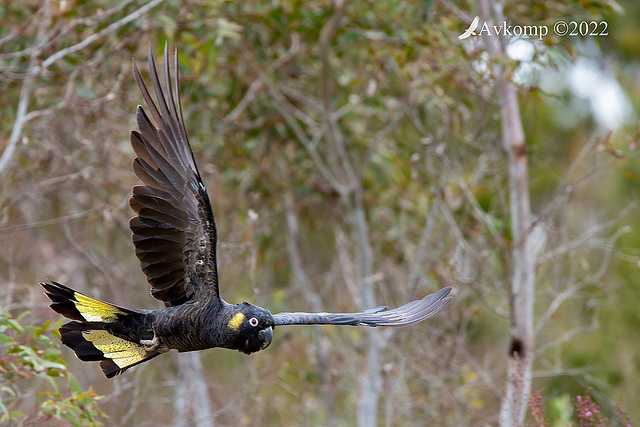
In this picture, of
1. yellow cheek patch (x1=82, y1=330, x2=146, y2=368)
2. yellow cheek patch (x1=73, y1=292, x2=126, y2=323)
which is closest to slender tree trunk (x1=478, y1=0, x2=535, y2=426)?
yellow cheek patch (x1=82, y1=330, x2=146, y2=368)

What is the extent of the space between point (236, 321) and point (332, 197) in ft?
14.5

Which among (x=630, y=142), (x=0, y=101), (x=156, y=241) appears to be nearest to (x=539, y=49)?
(x=630, y=142)

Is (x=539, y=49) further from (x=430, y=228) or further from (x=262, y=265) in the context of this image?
(x=262, y=265)

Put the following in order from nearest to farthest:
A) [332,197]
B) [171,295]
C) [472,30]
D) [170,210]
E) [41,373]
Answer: [41,373]
[170,210]
[171,295]
[472,30]
[332,197]

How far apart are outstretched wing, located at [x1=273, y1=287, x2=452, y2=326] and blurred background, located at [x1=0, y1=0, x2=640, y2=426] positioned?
43.1 inches

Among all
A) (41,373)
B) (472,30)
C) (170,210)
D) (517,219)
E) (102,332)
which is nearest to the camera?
(41,373)

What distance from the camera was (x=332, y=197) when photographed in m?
7.96

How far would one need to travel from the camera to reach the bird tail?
3896mm

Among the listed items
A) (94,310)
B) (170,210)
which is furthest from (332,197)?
(94,310)

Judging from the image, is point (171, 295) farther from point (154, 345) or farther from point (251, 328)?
point (251, 328)

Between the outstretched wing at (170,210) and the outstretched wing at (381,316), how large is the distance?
429 mm

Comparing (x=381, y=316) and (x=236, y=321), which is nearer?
(x=236, y=321)

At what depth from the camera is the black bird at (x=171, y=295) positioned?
3721mm

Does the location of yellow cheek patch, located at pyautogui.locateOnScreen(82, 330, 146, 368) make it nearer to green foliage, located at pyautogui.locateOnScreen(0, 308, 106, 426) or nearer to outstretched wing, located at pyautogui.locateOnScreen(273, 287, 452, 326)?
green foliage, located at pyautogui.locateOnScreen(0, 308, 106, 426)
